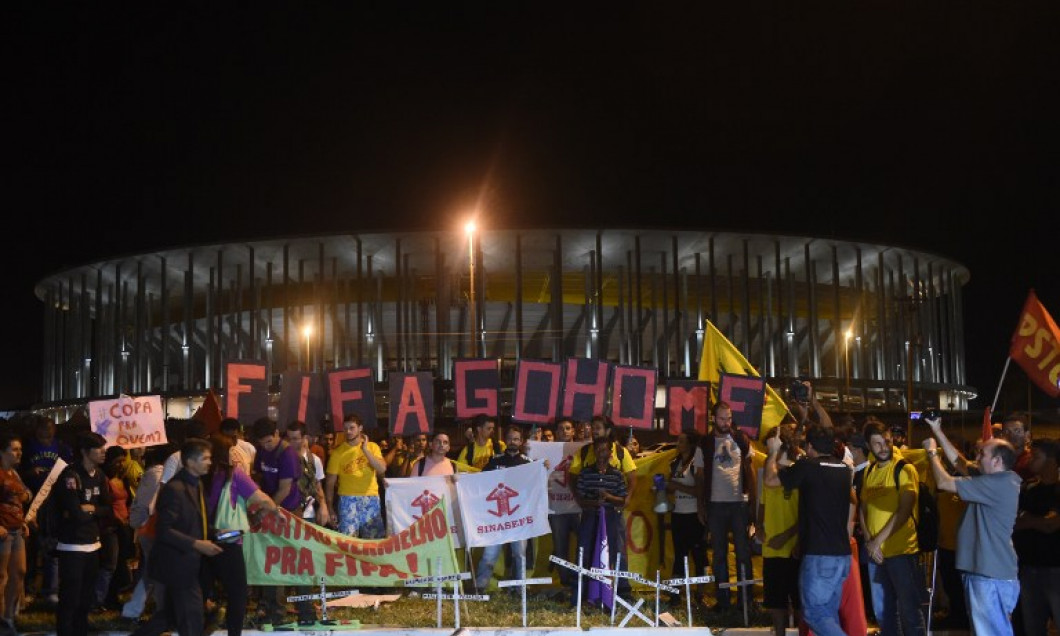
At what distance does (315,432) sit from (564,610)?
503 cm

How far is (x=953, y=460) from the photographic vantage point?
921 centimetres

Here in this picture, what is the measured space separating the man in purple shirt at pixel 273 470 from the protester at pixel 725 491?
4.51 metres

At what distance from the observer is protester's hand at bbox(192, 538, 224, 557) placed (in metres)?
8.86

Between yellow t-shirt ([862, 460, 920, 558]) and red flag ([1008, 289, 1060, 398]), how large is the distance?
6542 millimetres

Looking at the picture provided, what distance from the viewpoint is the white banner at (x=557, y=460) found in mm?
13688

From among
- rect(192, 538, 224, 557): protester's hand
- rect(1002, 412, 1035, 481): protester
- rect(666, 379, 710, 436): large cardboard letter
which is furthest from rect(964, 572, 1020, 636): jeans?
rect(666, 379, 710, 436): large cardboard letter

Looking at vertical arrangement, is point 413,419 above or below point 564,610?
above

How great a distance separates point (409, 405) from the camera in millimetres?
15148

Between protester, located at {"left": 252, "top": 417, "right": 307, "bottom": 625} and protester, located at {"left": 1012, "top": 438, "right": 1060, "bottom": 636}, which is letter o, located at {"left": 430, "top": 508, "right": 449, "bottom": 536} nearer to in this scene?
protester, located at {"left": 252, "top": 417, "right": 307, "bottom": 625}

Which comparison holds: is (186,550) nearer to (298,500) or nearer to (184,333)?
(298,500)

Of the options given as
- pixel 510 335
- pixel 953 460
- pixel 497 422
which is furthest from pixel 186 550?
pixel 510 335

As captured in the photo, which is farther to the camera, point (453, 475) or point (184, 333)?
point (184, 333)

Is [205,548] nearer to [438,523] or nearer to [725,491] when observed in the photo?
[438,523]

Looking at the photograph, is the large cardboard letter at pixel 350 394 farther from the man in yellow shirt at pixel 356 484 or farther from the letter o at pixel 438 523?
the letter o at pixel 438 523
